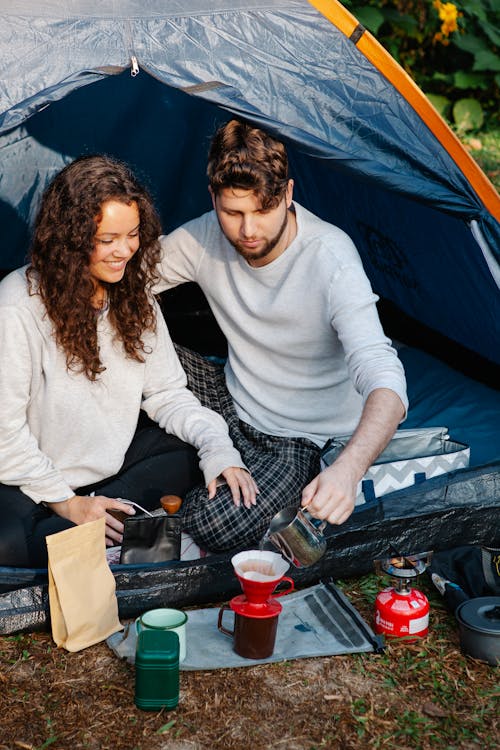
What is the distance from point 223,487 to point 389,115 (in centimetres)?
106

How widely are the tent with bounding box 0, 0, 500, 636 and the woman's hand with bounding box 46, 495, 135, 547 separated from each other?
2.87ft

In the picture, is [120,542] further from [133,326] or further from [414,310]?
[414,310]

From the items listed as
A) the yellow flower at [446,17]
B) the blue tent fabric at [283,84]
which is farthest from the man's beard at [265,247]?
the yellow flower at [446,17]

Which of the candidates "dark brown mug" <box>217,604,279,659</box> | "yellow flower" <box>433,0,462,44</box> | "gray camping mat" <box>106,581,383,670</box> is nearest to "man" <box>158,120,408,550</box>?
"gray camping mat" <box>106,581,383,670</box>

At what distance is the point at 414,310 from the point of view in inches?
136

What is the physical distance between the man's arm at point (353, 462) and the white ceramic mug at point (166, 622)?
38 centimetres

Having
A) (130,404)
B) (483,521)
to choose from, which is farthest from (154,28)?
(483,521)

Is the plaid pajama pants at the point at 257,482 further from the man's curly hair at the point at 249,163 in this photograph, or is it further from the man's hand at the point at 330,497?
the man's curly hair at the point at 249,163

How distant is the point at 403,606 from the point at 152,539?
0.59 meters

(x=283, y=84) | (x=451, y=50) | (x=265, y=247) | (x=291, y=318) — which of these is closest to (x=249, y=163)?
(x=265, y=247)

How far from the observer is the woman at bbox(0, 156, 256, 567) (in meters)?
2.21

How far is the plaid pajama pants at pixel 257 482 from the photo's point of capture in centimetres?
235

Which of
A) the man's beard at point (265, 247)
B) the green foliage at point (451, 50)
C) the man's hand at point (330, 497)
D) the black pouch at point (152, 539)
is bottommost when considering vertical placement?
the black pouch at point (152, 539)

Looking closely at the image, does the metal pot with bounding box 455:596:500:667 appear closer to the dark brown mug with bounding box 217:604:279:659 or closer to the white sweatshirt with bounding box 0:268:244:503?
the dark brown mug with bounding box 217:604:279:659
